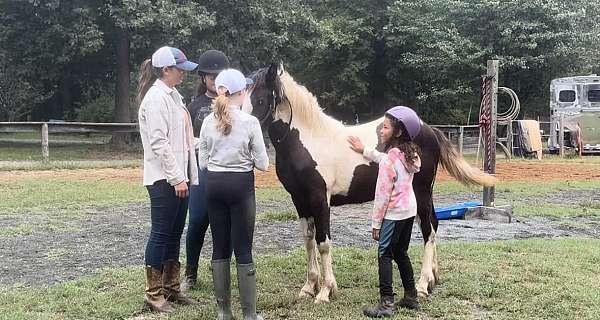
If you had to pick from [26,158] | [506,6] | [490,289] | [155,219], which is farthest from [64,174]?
[506,6]

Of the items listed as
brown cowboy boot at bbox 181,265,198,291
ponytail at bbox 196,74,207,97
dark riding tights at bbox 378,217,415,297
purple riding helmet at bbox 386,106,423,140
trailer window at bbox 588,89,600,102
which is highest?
trailer window at bbox 588,89,600,102

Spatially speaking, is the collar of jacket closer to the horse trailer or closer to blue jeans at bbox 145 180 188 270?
blue jeans at bbox 145 180 188 270

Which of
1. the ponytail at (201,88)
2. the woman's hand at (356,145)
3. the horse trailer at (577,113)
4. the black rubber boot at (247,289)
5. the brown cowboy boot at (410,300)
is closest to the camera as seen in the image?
the black rubber boot at (247,289)

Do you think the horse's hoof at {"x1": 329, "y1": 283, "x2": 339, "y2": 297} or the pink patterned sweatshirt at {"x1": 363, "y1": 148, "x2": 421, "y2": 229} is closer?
the pink patterned sweatshirt at {"x1": 363, "y1": 148, "x2": 421, "y2": 229}

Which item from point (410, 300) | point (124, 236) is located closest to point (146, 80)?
point (410, 300)

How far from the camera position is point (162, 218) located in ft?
14.3

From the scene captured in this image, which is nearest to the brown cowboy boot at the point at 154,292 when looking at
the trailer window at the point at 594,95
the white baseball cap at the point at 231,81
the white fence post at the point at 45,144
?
the white baseball cap at the point at 231,81

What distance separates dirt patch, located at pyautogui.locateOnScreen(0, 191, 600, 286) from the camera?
226 inches

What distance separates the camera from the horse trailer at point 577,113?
22.3m

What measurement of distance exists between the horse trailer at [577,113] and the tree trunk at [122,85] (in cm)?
1572

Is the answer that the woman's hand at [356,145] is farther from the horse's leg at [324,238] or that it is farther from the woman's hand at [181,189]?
the woman's hand at [181,189]

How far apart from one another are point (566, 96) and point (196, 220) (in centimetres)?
2108

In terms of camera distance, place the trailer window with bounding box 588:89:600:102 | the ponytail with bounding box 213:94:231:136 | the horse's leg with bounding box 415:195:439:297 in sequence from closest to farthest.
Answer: the ponytail with bounding box 213:94:231:136 < the horse's leg with bounding box 415:195:439:297 < the trailer window with bounding box 588:89:600:102

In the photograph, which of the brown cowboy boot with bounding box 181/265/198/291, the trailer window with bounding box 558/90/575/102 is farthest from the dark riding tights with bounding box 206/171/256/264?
the trailer window with bounding box 558/90/575/102
